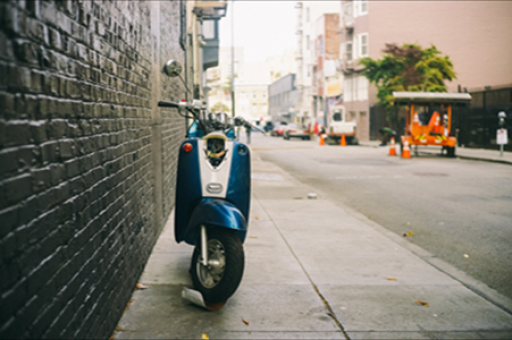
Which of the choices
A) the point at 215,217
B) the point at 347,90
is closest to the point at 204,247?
the point at 215,217

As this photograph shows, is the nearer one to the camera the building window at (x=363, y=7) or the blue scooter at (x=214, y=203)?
the blue scooter at (x=214, y=203)

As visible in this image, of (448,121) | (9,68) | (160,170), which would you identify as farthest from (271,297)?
(448,121)

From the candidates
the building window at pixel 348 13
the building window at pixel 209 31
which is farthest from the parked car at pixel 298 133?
the building window at pixel 209 31

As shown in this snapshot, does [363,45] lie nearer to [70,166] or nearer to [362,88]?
[362,88]

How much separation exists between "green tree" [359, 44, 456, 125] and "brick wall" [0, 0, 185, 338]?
32.6 metres

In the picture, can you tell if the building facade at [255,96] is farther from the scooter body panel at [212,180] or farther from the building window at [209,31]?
the scooter body panel at [212,180]

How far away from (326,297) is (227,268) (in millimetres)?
957

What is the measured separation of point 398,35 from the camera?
43.0m

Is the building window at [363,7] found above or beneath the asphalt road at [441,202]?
above

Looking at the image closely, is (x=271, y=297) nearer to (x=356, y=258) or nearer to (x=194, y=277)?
(x=194, y=277)

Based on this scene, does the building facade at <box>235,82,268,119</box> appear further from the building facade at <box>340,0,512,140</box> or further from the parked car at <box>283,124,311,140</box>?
the parked car at <box>283,124,311,140</box>

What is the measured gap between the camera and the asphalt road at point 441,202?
6387 millimetres

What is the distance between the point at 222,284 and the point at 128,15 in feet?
7.33

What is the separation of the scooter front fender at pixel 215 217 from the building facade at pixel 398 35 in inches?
1185
